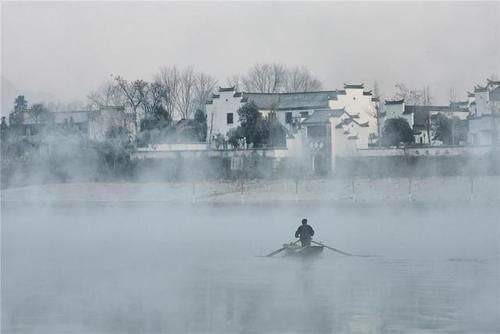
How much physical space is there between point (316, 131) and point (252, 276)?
3622 cm

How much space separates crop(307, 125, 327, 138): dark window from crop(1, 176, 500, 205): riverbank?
202 inches

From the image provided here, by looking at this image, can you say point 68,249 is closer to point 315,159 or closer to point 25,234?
point 25,234

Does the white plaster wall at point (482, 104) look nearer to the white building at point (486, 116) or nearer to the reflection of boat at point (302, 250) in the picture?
the white building at point (486, 116)

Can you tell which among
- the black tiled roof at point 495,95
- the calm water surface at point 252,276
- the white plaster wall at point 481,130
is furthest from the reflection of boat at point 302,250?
the black tiled roof at point 495,95

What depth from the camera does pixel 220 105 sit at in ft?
250

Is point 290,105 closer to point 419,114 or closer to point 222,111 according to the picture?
point 222,111

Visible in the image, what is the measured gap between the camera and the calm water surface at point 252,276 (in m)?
23.2

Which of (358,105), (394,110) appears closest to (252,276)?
(358,105)

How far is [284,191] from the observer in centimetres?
5966

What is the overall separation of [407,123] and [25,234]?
97.0ft

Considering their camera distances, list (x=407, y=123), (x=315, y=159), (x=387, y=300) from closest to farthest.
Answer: (x=387, y=300)
(x=315, y=159)
(x=407, y=123)

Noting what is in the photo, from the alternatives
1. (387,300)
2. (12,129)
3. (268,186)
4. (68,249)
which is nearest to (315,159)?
(268,186)

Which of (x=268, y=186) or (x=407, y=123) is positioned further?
(x=407, y=123)

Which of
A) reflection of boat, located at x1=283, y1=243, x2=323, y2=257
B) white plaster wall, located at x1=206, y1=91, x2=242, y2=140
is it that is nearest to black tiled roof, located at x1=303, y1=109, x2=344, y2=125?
white plaster wall, located at x1=206, y1=91, x2=242, y2=140
